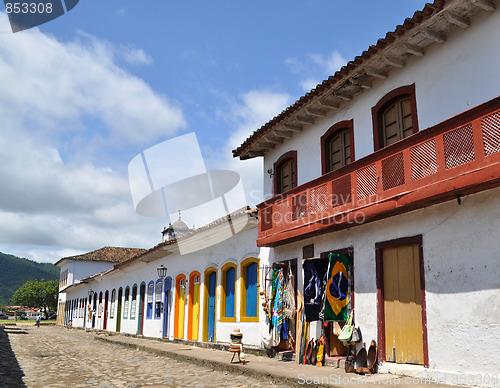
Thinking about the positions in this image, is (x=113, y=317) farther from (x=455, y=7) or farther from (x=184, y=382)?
(x=455, y=7)

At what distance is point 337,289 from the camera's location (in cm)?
1008

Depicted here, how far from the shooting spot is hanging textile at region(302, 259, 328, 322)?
1066 centimetres

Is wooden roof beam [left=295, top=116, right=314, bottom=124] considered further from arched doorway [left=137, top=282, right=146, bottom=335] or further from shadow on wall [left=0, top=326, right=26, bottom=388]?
arched doorway [left=137, top=282, right=146, bottom=335]

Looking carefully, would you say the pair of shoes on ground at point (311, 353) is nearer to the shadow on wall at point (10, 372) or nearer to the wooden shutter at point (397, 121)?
the wooden shutter at point (397, 121)

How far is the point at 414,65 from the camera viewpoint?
9398 millimetres

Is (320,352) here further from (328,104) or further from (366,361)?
(328,104)

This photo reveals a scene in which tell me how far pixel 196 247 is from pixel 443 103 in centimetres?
1178

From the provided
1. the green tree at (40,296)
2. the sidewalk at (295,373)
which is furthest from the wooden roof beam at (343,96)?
the green tree at (40,296)

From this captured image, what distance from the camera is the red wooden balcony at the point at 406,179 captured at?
7.01 meters

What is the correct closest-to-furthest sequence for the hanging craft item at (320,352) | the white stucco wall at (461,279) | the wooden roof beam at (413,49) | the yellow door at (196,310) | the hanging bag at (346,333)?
the white stucco wall at (461,279)
the wooden roof beam at (413,49)
the hanging bag at (346,333)
the hanging craft item at (320,352)
the yellow door at (196,310)

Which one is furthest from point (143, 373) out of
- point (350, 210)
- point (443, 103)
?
point (443, 103)

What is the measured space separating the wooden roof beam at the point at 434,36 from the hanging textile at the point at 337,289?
180 inches

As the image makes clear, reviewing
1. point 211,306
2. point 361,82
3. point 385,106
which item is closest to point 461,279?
point 385,106

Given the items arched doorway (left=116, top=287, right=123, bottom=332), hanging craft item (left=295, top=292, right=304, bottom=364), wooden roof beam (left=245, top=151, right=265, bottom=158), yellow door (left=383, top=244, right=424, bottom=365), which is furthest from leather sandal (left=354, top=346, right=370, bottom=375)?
arched doorway (left=116, top=287, right=123, bottom=332)
